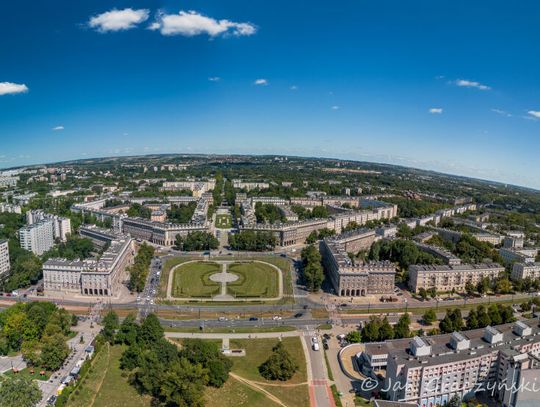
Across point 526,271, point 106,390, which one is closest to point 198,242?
point 106,390

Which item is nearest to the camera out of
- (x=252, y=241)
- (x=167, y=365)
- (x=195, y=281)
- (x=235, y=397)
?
(x=235, y=397)

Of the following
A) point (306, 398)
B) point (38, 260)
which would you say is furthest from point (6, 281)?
point (306, 398)

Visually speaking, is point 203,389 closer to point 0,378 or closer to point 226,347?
point 226,347

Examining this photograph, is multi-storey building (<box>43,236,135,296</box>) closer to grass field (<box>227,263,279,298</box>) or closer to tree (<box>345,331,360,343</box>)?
grass field (<box>227,263,279,298</box>)

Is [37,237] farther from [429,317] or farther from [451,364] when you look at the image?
[451,364]

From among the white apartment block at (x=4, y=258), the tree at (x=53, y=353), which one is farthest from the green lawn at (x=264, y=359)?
the white apartment block at (x=4, y=258)

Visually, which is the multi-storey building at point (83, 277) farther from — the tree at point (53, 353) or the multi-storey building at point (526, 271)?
the multi-storey building at point (526, 271)
